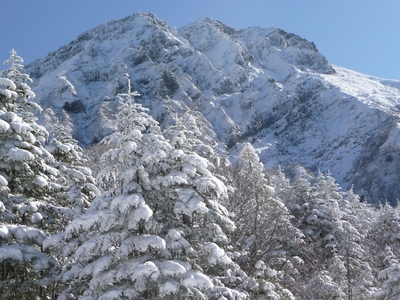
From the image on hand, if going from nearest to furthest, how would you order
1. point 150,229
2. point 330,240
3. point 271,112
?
point 150,229
point 330,240
point 271,112

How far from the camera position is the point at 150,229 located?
9.62 m

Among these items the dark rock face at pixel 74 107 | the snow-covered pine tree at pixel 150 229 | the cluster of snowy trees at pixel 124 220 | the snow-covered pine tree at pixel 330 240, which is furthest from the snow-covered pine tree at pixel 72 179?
the dark rock face at pixel 74 107

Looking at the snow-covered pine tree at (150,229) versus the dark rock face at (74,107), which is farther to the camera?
the dark rock face at (74,107)

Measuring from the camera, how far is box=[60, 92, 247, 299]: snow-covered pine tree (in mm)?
8766

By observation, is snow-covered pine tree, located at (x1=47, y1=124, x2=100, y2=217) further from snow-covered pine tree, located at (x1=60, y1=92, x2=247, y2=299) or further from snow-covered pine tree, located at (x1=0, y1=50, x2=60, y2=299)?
snow-covered pine tree, located at (x1=60, y1=92, x2=247, y2=299)

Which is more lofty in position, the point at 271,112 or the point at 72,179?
the point at 271,112

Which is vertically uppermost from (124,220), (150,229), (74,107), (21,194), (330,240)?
(74,107)

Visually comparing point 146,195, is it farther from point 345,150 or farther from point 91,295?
point 345,150

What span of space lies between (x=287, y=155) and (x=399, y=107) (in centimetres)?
5090

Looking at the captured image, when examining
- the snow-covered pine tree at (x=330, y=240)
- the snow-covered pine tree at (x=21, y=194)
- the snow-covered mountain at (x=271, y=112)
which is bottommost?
the snow-covered pine tree at (x=330, y=240)

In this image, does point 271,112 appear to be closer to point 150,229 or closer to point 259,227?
point 259,227

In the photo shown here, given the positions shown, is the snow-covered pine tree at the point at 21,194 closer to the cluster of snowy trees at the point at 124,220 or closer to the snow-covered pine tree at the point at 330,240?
the cluster of snowy trees at the point at 124,220

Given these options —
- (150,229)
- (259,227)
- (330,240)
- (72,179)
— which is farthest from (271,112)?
(150,229)

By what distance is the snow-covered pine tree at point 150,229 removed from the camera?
28.8ft
